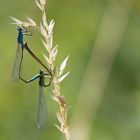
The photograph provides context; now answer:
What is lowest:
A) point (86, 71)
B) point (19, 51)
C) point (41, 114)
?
point (86, 71)

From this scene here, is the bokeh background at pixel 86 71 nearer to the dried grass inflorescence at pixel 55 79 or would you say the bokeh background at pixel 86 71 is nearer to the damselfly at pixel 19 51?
the damselfly at pixel 19 51

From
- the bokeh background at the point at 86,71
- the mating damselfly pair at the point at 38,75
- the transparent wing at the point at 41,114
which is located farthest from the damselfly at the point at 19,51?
the bokeh background at the point at 86,71

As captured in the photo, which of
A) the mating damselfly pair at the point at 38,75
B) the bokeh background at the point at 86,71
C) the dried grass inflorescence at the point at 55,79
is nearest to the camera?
the dried grass inflorescence at the point at 55,79

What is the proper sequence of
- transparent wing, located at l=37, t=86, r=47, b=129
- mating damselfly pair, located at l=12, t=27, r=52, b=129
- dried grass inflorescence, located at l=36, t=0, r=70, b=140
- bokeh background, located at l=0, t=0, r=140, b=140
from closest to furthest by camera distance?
1. dried grass inflorescence, located at l=36, t=0, r=70, b=140
2. mating damselfly pair, located at l=12, t=27, r=52, b=129
3. transparent wing, located at l=37, t=86, r=47, b=129
4. bokeh background, located at l=0, t=0, r=140, b=140

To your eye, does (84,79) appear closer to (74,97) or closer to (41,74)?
(74,97)

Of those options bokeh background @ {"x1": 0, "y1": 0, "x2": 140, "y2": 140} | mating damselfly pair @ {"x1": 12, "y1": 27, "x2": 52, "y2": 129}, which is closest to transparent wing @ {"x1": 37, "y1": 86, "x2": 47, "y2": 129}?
mating damselfly pair @ {"x1": 12, "y1": 27, "x2": 52, "y2": 129}

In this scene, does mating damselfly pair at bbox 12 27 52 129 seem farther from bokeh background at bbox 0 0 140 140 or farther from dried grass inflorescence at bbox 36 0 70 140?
bokeh background at bbox 0 0 140 140

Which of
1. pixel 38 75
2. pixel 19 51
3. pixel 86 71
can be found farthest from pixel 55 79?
pixel 86 71

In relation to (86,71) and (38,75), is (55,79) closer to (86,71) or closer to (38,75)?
(38,75)

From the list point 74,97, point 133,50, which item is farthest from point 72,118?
point 133,50
